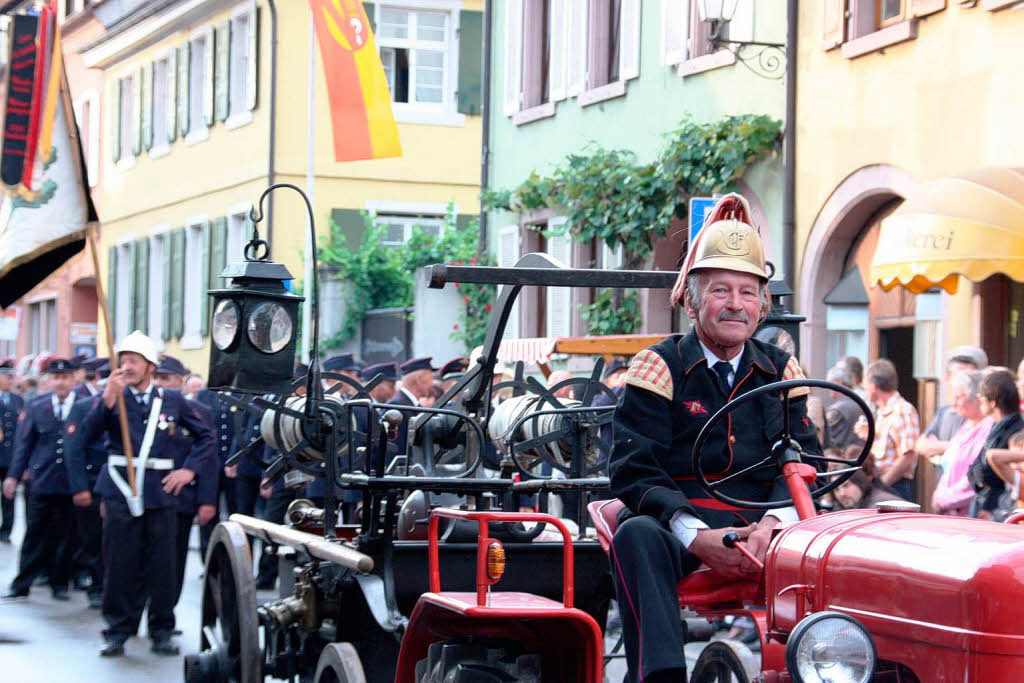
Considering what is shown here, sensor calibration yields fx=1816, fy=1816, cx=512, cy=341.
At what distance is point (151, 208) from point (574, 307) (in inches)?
771

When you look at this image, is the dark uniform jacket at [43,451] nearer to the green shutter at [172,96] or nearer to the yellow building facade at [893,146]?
the yellow building facade at [893,146]

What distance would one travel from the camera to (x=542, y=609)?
219 inches

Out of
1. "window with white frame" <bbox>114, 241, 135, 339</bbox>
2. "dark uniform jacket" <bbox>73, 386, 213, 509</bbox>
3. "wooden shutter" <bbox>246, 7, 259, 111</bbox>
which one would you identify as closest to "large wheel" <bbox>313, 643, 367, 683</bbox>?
"dark uniform jacket" <bbox>73, 386, 213, 509</bbox>

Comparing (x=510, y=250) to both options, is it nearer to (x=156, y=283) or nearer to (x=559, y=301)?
(x=559, y=301)

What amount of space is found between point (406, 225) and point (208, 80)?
569 cm

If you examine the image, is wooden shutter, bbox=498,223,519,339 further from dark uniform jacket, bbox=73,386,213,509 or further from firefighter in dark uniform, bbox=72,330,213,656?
firefighter in dark uniform, bbox=72,330,213,656

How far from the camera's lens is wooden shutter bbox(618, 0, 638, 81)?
70.5 feet

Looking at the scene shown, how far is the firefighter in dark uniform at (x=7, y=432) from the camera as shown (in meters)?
20.5

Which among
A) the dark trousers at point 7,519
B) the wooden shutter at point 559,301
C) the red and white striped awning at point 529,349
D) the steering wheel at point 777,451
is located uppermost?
the wooden shutter at point 559,301

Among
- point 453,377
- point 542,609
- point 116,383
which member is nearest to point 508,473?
point 542,609

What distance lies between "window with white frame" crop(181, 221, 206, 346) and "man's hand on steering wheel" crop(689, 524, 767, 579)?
3267 centimetres

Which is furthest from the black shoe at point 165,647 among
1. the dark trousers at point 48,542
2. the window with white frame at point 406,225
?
the window with white frame at point 406,225

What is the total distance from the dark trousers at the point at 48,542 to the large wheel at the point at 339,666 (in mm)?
8626

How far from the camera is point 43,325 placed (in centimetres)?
5075
